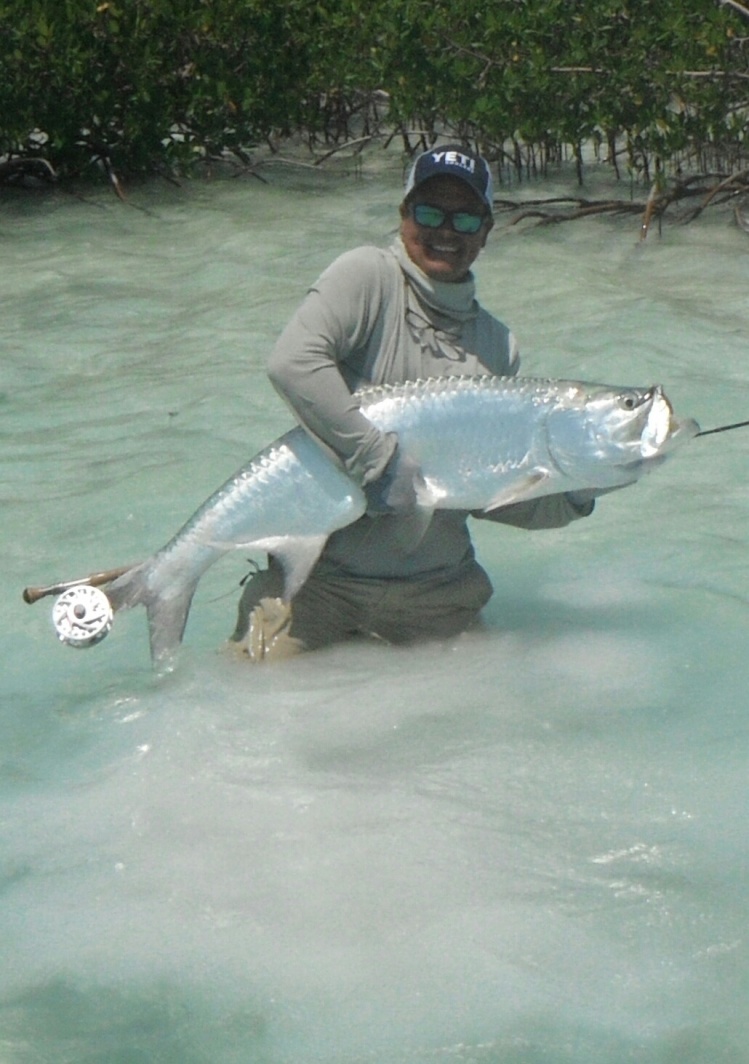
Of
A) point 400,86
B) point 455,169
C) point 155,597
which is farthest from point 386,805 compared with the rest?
point 400,86

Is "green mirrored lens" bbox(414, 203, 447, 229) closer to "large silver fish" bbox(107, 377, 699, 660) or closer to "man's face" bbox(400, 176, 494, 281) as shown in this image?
Answer: "man's face" bbox(400, 176, 494, 281)

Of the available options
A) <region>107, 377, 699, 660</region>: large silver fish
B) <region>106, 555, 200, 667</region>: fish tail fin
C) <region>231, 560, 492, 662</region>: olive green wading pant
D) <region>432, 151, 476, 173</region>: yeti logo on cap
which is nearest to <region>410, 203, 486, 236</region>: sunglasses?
<region>432, 151, 476, 173</region>: yeti logo on cap

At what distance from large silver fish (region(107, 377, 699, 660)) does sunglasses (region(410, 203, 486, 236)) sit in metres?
0.40

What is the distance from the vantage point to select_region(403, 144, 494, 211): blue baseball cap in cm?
395

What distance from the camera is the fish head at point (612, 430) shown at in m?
3.85

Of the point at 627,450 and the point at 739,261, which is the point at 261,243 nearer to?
the point at 739,261

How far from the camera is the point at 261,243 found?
10.7m

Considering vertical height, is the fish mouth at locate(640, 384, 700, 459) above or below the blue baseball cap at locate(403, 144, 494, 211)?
below

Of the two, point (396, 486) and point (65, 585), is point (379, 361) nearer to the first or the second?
point (396, 486)

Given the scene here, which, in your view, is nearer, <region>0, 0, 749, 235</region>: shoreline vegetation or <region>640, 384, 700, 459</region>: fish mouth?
<region>640, 384, 700, 459</region>: fish mouth

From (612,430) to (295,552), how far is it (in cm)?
84

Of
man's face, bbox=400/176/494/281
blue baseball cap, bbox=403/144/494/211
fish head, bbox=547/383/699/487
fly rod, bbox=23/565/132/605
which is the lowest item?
fly rod, bbox=23/565/132/605

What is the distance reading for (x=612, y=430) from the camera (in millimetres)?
3844

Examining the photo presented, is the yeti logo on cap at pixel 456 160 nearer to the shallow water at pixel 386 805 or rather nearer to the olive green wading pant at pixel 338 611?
the olive green wading pant at pixel 338 611
